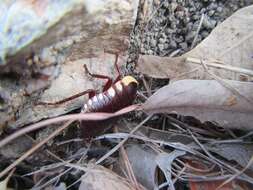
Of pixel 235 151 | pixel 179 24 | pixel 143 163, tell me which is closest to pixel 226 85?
pixel 235 151

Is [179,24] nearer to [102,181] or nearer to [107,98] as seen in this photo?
[107,98]

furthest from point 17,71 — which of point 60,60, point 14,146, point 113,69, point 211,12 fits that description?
point 211,12

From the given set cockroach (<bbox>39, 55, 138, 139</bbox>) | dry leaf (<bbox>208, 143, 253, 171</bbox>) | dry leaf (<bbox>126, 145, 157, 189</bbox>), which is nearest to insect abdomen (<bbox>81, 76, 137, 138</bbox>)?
cockroach (<bbox>39, 55, 138, 139</bbox>)

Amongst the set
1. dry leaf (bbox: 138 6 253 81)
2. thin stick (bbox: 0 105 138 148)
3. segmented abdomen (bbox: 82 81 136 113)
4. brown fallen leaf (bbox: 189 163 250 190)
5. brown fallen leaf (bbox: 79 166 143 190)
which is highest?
dry leaf (bbox: 138 6 253 81)

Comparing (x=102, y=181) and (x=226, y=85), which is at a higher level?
(x=226, y=85)

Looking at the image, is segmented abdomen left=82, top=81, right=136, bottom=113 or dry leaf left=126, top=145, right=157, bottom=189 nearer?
dry leaf left=126, top=145, right=157, bottom=189

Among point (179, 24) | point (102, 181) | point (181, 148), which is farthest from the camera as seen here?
point (179, 24)

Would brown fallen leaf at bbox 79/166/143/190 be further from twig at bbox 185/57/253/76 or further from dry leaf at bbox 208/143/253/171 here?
twig at bbox 185/57/253/76
